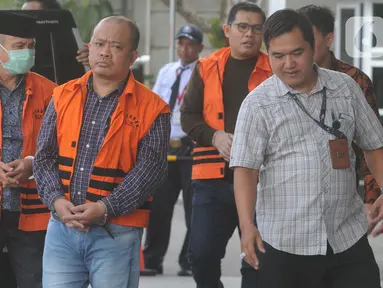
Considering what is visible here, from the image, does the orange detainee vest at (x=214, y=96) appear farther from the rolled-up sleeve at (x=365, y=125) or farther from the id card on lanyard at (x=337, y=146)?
the id card on lanyard at (x=337, y=146)

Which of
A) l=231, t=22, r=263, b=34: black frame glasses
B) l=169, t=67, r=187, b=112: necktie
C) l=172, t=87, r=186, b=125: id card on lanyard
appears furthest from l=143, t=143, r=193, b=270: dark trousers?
l=231, t=22, r=263, b=34: black frame glasses

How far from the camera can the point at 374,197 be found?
5820 mm

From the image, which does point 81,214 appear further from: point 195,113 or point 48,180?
point 195,113

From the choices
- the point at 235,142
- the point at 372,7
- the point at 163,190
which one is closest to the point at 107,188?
the point at 235,142

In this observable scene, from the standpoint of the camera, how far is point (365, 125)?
5035 mm

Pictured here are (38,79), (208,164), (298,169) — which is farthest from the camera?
(208,164)

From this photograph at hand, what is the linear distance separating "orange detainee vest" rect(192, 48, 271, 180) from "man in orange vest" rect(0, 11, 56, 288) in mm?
1023

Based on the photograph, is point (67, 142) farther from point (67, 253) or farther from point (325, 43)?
point (325, 43)

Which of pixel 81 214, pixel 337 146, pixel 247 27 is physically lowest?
pixel 81 214

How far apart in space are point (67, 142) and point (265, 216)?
3.37ft

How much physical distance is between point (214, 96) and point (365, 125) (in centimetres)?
166

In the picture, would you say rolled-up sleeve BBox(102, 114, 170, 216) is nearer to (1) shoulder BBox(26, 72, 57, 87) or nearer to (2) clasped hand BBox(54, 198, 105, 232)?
(2) clasped hand BBox(54, 198, 105, 232)

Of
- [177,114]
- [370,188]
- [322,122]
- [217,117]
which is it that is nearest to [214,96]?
[217,117]

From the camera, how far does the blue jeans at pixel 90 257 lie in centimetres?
521
